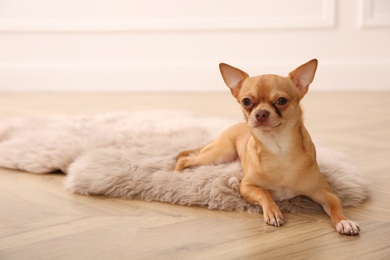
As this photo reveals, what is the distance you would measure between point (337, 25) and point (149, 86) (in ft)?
6.05

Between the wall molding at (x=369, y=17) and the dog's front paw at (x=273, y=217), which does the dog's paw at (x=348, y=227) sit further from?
the wall molding at (x=369, y=17)

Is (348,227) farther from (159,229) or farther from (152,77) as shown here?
(152,77)

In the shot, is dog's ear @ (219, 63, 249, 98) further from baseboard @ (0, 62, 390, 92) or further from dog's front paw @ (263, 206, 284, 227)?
baseboard @ (0, 62, 390, 92)

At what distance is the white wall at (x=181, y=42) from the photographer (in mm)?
5287

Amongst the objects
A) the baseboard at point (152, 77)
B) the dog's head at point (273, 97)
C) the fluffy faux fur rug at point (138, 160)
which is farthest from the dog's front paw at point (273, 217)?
the baseboard at point (152, 77)

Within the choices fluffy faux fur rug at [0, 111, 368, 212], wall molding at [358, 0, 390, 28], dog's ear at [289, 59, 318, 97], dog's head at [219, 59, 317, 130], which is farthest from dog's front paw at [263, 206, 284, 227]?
wall molding at [358, 0, 390, 28]

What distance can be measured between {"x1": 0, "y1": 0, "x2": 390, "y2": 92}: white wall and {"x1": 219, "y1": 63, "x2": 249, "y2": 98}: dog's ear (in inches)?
142

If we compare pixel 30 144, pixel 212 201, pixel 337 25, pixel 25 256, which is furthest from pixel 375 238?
pixel 337 25

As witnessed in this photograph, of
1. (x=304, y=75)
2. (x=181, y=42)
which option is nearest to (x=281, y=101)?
(x=304, y=75)

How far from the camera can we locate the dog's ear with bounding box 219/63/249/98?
1853mm

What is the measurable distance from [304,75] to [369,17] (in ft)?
12.2

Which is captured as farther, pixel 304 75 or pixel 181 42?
pixel 181 42

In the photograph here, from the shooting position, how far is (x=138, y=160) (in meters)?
2.32

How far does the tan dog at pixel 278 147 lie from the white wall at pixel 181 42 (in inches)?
142
